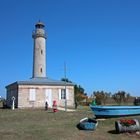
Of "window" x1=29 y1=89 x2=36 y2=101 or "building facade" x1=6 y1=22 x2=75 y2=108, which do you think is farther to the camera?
"window" x1=29 y1=89 x2=36 y2=101

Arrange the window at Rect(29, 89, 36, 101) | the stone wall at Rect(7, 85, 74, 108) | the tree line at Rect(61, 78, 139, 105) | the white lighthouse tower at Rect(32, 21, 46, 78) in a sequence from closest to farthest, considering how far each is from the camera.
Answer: the stone wall at Rect(7, 85, 74, 108) → the window at Rect(29, 89, 36, 101) → the white lighthouse tower at Rect(32, 21, 46, 78) → the tree line at Rect(61, 78, 139, 105)

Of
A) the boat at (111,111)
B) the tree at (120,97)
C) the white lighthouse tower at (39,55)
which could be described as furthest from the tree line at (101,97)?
the boat at (111,111)

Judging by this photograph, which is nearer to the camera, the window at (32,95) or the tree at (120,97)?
the window at (32,95)

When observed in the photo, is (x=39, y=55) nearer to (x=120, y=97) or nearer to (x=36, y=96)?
(x=36, y=96)

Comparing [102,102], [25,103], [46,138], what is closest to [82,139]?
[46,138]

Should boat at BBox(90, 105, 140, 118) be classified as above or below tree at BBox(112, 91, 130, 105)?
below

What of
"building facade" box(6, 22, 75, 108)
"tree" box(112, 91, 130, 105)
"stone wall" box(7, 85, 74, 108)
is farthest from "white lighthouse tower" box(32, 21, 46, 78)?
"tree" box(112, 91, 130, 105)

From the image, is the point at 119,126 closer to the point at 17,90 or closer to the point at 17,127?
Result: the point at 17,127

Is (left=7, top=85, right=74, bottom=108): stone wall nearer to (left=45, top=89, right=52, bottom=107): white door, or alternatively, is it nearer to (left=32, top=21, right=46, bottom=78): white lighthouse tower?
(left=45, top=89, right=52, bottom=107): white door

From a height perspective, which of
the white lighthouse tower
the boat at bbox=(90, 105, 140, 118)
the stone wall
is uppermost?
the white lighthouse tower

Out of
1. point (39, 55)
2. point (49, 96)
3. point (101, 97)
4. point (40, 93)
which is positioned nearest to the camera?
point (40, 93)

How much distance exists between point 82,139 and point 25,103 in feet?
80.6

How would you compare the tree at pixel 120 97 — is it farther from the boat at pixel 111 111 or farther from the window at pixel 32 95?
→ the boat at pixel 111 111

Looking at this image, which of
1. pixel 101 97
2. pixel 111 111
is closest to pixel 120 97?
pixel 101 97
